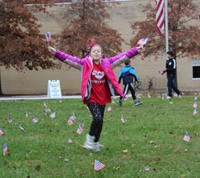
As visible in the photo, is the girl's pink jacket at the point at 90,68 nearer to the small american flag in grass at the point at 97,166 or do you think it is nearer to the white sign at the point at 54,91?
the small american flag in grass at the point at 97,166

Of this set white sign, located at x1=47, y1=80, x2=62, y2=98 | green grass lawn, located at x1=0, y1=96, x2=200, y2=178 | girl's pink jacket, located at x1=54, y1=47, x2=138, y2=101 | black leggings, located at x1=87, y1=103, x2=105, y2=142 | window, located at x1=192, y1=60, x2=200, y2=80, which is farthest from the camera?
window, located at x1=192, y1=60, x2=200, y2=80

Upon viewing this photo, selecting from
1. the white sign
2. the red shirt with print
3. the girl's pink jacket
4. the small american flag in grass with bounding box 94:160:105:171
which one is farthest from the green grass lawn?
the white sign

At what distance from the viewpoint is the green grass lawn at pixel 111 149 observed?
528 cm

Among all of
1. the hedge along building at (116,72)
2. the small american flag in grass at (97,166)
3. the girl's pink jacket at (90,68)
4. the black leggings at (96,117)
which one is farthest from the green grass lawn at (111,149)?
the hedge along building at (116,72)

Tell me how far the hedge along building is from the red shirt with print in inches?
993

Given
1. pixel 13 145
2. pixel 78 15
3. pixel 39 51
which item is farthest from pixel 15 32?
pixel 13 145

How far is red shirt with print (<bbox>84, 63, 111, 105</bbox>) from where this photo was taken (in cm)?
637

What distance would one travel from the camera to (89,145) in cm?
651

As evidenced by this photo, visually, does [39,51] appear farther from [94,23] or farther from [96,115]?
[96,115]

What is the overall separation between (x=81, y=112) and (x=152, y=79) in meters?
20.4

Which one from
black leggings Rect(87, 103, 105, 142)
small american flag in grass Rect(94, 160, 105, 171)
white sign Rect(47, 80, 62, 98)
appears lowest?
white sign Rect(47, 80, 62, 98)

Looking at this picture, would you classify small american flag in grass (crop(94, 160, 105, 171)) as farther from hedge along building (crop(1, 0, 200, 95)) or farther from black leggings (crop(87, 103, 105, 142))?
hedge along building (crop(1, 0, 200, 95))

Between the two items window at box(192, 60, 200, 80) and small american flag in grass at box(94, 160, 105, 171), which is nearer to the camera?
small american flag in grass at box(94, 160, 105, 171)

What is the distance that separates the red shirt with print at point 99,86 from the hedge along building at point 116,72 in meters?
25.2
